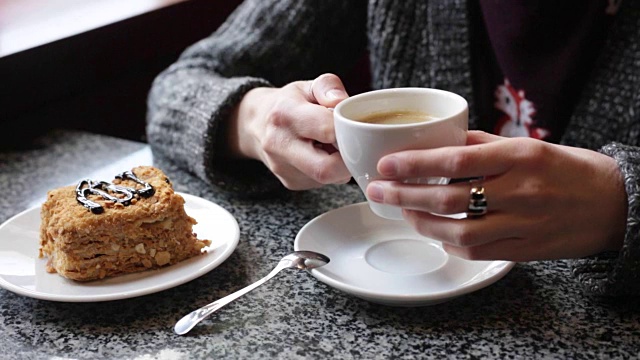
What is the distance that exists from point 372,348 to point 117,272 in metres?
0.31

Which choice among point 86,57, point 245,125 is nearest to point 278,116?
point 245,125

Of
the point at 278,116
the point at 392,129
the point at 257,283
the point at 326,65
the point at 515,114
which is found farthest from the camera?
the point at 326,65

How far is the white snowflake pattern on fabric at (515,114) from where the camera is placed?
48.9 inches

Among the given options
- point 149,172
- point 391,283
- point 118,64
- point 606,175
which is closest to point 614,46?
point 606,175

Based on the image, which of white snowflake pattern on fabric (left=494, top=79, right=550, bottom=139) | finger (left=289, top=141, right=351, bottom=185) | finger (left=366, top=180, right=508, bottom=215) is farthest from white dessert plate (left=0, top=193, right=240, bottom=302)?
white snowflake pattern on fabric (left=494, top=79, right=550, bottom=139)

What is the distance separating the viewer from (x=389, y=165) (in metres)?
0.67

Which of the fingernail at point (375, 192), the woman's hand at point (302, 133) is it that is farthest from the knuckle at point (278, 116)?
the fingernail at point (375, 192)

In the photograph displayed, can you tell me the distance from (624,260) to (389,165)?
259 millimetres

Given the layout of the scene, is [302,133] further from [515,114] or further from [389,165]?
[515,114]

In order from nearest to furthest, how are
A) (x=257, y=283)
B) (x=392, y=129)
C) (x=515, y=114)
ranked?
(x=392, y=129)
(x=257, y=283)
(x=515, y=114)

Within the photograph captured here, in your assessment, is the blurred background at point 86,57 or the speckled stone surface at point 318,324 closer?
the speckled stone surface at point 318,324

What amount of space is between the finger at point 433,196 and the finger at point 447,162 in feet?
0.05

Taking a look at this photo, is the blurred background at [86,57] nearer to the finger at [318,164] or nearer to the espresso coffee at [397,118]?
the finger at [318,164]

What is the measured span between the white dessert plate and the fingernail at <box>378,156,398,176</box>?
0.25 metres
